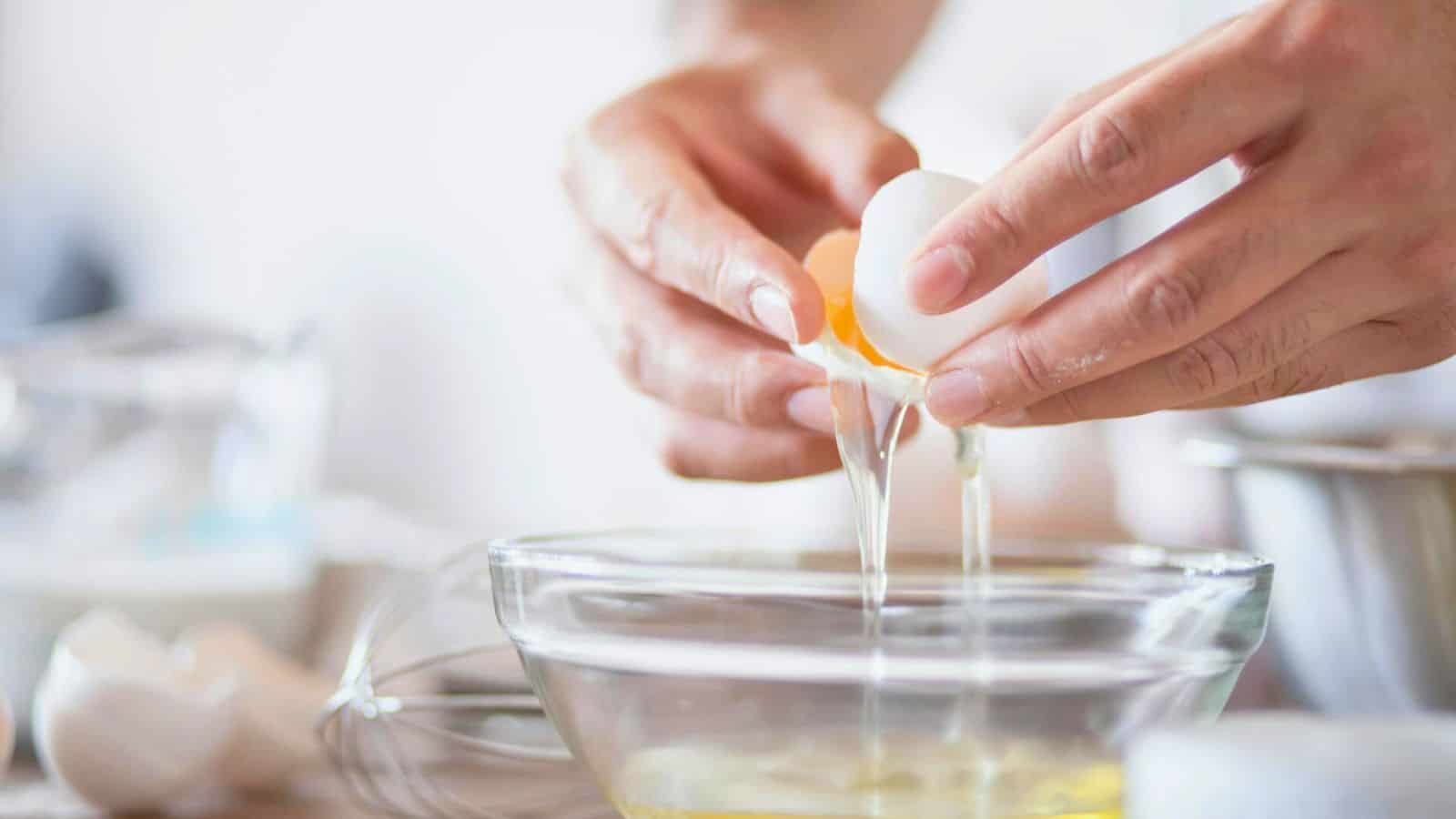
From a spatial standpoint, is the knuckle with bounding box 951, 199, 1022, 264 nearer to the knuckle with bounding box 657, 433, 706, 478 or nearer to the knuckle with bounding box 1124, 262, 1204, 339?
the knuckle with bounding box 1124, 262, 1204, 339

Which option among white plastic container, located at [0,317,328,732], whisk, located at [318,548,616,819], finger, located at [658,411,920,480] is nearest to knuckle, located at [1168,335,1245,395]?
finger, located at [658,411,920,480]

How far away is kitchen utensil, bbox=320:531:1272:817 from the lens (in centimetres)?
49

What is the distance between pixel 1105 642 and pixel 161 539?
889 mm

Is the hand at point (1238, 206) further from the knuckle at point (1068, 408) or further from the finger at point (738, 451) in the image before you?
the finger at point (738, 451)

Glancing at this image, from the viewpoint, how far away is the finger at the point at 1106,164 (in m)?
0.51

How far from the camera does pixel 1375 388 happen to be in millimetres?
1624

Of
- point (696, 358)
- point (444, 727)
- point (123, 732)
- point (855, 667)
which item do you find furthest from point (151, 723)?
point (855, 667)

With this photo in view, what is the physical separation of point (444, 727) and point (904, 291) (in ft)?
1.62

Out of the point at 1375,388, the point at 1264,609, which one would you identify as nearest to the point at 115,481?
the point at 1264,609

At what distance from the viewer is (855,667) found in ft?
1.61

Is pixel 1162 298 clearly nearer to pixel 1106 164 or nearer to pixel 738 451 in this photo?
pixel 1106 164

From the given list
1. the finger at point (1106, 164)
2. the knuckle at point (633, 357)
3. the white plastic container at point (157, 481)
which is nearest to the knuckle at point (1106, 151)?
the finger at point (1106, 164)

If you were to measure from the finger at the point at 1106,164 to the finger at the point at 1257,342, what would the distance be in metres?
0.07

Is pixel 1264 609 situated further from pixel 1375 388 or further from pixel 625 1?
pixel 625 1
